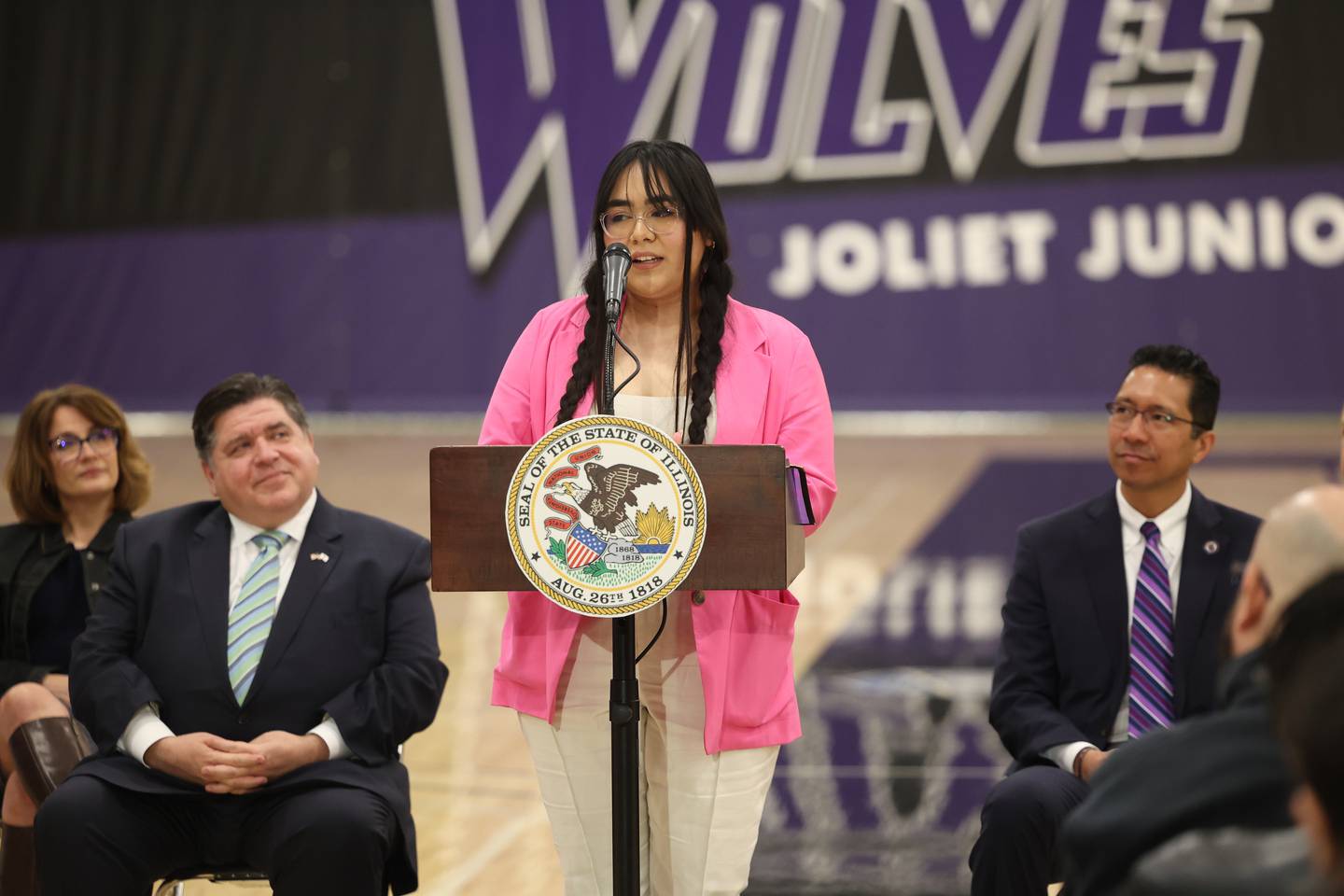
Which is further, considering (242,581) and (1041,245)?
(1041,245)

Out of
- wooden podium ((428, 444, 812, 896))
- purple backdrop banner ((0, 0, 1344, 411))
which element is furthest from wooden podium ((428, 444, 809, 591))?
purple backdrop banner ((0, 0, 1344, 411))

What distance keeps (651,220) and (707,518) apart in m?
0.62

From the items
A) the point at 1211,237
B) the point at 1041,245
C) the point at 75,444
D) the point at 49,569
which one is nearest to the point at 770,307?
the point at 1041,245

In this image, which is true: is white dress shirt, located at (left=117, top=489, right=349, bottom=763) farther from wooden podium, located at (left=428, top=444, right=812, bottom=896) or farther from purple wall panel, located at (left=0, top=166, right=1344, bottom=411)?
purple wall panel, located at (left=0, top=166, right=1344, bottom=411)

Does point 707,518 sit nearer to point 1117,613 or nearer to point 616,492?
point 616,492

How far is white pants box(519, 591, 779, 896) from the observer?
2736 millimetres

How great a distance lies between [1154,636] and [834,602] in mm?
3833

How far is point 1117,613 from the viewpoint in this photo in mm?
3141

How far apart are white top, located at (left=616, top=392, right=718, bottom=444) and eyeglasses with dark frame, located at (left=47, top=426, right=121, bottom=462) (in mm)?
1663

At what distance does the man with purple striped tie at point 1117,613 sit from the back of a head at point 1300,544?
1125 mm

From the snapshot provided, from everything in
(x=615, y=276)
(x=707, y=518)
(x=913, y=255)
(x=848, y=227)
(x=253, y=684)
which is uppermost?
(x=848, y=227)

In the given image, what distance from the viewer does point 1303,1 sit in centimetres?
1139

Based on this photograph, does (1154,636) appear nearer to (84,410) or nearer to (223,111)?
(84,410)

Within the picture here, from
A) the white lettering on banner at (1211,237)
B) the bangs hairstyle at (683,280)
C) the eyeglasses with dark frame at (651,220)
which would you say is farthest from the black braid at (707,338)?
the white lettering on banner at (1211,237)
